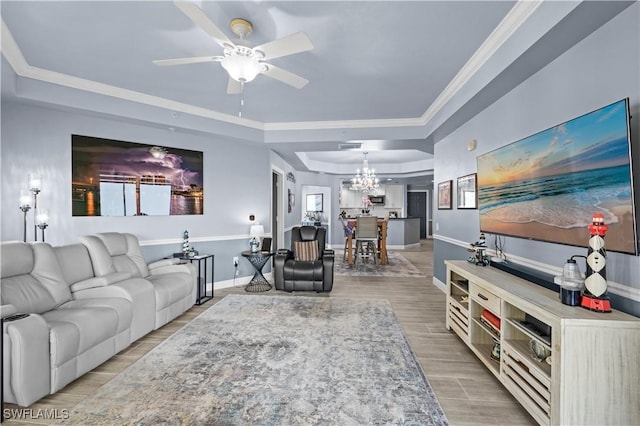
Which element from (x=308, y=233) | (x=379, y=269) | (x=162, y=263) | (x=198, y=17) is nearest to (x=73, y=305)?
(x=162, y=263)

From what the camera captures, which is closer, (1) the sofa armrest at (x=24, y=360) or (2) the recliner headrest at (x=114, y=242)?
Answer: (1) the sofa armrest at (x=24, y=360)

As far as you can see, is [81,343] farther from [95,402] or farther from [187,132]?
[187,132]

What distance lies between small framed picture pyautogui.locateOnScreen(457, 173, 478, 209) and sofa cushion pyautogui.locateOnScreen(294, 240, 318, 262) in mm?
2352

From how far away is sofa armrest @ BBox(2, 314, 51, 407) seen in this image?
1836 millimetres

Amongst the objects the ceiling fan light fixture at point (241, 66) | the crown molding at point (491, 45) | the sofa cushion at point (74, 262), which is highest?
the crown molding at point (491, 45)

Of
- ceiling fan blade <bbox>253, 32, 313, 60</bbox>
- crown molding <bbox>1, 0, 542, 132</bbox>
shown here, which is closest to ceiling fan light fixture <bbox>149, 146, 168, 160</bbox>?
crown molding <bbox>1, 0, 542, 132</bbox>

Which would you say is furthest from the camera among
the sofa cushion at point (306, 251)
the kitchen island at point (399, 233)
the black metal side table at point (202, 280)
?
the kitchen island at point (399, 233)

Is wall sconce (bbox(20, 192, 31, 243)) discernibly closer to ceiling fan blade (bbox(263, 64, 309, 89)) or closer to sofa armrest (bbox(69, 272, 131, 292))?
sofa armrest (bbox(69, 272, 131, 292))

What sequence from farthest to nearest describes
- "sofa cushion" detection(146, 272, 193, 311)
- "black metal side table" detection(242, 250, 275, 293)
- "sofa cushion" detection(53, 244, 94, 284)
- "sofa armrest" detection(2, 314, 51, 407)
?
"black metal side table" detection(242, 250, 275, 293), "sofa cushion" detection(146, 272, 193, 311), "sofa cushion" detection(53, 244, 94, 284), "sofa armrest" detection(2, 314, 51, 407)

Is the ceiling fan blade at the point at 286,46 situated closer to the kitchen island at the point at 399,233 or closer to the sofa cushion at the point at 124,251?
the sofa cushion at the point at 124,251

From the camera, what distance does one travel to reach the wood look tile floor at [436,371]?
194 centimetres

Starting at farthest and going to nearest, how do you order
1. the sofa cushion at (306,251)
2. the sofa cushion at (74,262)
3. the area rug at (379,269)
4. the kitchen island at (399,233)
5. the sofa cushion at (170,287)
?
the kitchen island at (399,233), the area rug at (379,269), the sofa cushion at (306,251), the sofa cushion at (170,287), the sofa cushion at (74,262)

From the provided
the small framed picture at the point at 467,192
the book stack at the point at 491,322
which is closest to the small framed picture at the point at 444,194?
the small framed picture at the point at 467,192

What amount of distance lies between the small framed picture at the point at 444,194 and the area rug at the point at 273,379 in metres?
2.13
